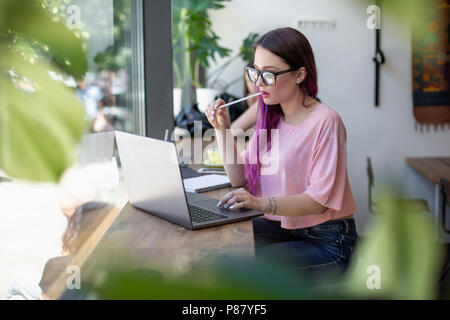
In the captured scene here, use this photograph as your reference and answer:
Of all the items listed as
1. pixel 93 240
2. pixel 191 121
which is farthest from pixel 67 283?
pixel 191 121

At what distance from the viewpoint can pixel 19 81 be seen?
0.19 meters

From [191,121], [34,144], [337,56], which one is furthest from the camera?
[337,56]

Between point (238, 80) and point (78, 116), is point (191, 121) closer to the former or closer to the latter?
point (238, 80)

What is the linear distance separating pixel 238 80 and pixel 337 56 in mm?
612

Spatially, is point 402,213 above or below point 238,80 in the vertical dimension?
below

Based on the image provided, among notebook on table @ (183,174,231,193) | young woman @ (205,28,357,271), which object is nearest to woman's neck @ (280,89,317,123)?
young woman @ (205,28,357,271)

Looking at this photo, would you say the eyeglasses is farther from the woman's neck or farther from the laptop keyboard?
the laptop keyboard

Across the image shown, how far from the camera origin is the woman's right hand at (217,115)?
1.34 m

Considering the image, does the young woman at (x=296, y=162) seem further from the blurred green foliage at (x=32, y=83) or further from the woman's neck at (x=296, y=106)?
the blurred green foliage at (x=32, y=83)

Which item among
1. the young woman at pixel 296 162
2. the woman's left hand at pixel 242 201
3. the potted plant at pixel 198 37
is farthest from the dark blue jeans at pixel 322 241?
the potted plant at pixel 198 37

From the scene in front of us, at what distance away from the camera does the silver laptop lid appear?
927 mm

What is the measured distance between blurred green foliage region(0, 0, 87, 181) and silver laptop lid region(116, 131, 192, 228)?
0.69 metres

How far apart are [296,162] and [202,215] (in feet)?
1.05

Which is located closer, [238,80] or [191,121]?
[191,121]
